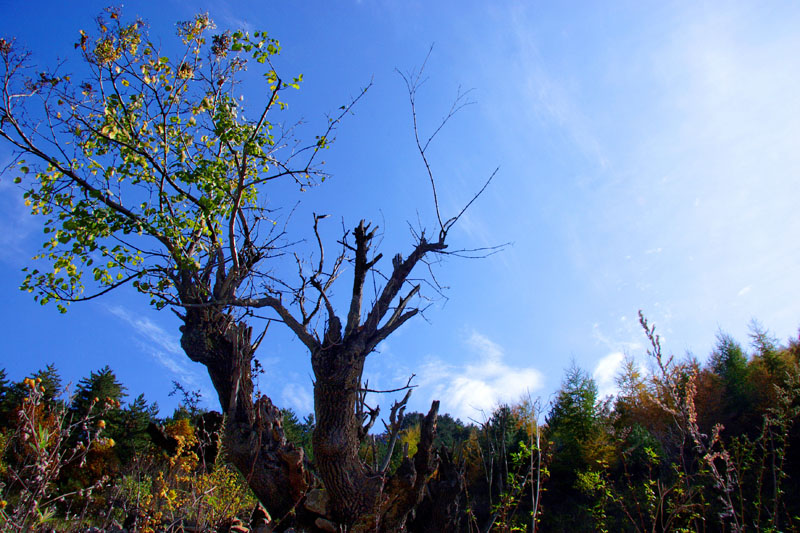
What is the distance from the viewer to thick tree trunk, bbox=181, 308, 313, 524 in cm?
682

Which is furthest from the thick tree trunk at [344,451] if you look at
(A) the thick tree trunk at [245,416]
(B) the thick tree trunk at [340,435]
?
(A) the thick tree trunk at [245,416]

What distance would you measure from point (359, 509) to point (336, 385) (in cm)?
169

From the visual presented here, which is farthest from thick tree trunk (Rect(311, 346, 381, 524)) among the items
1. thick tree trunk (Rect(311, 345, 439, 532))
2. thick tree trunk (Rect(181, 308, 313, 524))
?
thick tree trunk (Rect(181, 308, 313, 524))

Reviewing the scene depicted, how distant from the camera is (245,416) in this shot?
23.5 feet

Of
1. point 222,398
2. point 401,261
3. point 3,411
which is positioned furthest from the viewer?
point 3,411

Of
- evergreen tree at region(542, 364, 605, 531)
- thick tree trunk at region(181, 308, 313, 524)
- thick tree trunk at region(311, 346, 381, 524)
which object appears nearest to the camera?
thick tree trunk at region(311, 346, 381, 524)

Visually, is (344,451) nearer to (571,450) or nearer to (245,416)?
(245,416)

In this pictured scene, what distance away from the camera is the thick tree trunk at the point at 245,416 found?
6.82 metres

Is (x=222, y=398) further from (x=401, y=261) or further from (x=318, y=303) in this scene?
(x=401, y=261)

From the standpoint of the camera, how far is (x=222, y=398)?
732 centimetres

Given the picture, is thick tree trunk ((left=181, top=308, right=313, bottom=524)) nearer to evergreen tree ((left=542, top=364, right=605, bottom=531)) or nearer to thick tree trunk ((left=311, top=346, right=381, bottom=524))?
thick tree trunk ((left=311, top=346, right=381, bottom=524))

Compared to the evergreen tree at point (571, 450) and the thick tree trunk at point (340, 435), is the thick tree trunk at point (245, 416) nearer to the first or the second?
the thick tree trunk at point (340, 435)

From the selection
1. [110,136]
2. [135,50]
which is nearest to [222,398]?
[110,136]

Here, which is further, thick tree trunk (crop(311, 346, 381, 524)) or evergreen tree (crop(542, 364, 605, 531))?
evergreen tree (crop(542, 364, 605, 531))
